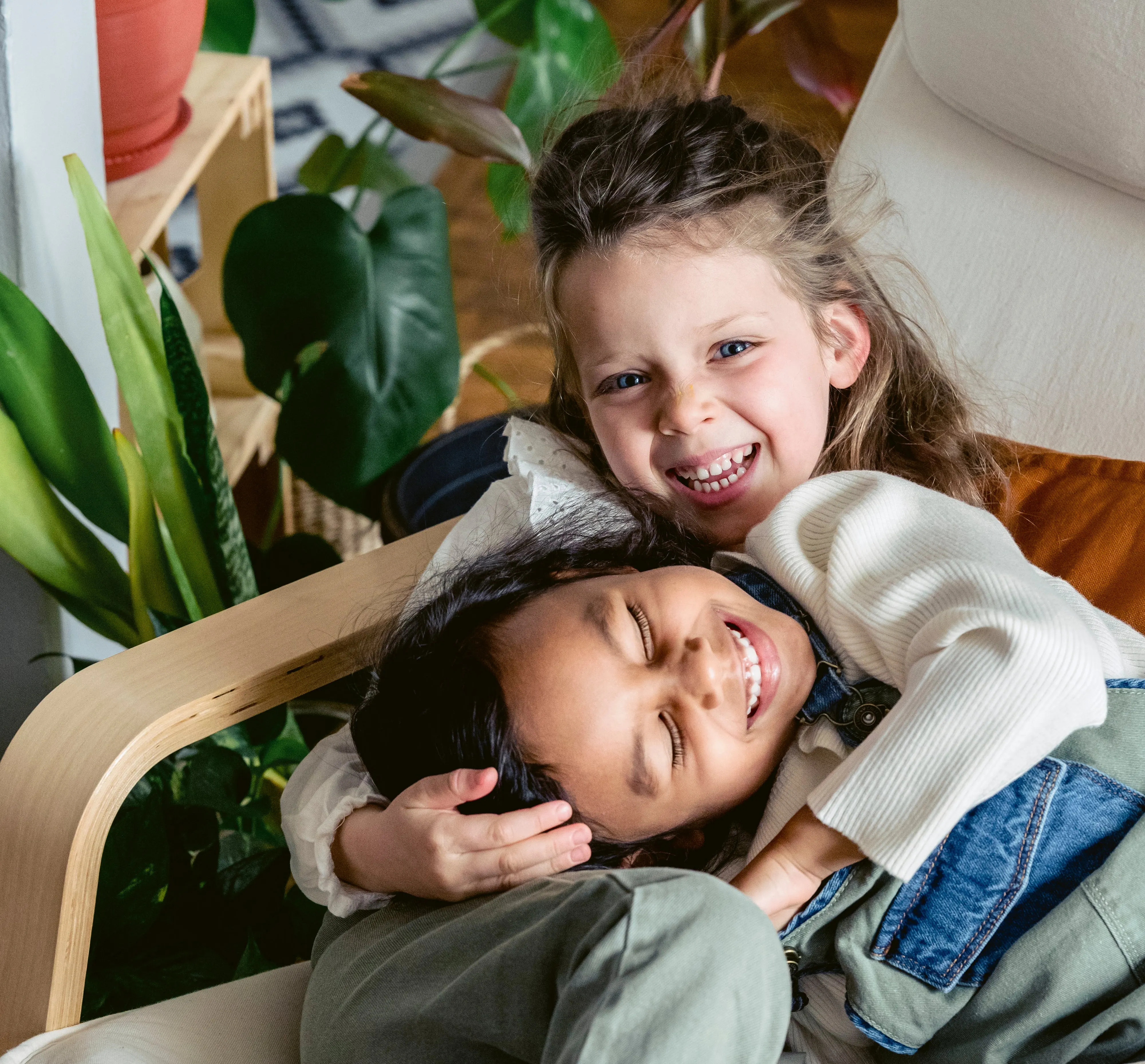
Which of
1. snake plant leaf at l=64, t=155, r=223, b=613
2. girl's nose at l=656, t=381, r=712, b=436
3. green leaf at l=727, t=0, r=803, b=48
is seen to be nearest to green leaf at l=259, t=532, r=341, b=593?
snake plant leaf at l=64, t=155, r=223, b=613

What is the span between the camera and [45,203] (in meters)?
1.33

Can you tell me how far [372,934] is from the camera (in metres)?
0.88

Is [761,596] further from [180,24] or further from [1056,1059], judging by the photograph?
[180,24]

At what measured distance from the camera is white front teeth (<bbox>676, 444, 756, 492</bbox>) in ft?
3.68

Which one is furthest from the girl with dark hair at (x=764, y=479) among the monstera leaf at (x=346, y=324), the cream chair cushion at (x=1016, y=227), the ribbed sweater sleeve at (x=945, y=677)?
the monstera leaf at (x=346, y=324)

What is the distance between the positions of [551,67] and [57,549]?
0.97 m

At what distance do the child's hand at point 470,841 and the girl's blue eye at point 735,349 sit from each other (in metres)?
0.47

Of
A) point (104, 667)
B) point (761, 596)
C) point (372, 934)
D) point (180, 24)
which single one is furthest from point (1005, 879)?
point (180, 24)

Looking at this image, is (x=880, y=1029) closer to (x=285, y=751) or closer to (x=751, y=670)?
(x=751, y=670)

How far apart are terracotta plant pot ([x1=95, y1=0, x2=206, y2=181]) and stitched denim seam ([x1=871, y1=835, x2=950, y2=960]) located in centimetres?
134

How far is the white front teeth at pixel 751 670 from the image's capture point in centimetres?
88

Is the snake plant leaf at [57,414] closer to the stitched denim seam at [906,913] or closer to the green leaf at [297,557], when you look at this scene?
the green leaf at [297,557]

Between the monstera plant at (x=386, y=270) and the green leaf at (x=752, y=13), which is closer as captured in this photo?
the monstera plant at (x=386, y=270)

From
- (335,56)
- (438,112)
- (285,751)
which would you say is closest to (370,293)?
(438,112)
